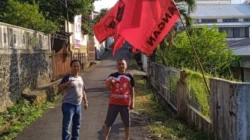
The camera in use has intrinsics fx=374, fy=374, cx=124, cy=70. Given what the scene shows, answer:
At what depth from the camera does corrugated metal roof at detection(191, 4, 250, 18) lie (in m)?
52.4

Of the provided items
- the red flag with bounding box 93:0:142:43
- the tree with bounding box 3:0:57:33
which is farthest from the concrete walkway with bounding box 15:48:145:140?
the tree with bounding box 3:0:57:33

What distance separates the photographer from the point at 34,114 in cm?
1063

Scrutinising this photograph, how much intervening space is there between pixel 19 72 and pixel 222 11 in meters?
46.0

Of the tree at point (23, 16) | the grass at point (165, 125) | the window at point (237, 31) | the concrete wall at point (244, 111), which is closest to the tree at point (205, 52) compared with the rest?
the grass at point (165, 125)

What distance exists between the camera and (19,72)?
12680 millimetres

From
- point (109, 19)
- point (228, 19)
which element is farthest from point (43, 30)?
point (228, 19)

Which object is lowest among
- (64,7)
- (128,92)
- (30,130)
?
(30,130)

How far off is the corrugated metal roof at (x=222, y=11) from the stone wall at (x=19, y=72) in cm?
3734

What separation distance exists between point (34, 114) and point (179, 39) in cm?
860

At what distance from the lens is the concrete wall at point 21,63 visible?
10891 millimetres

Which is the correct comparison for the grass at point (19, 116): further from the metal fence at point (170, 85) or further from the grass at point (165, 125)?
the metal fence at point (170, 85)

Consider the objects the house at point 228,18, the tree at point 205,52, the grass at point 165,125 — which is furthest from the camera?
the house at point 228,18

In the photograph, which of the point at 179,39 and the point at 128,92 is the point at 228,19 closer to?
the point at 179,39

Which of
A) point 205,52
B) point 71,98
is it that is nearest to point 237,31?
point 205,52
